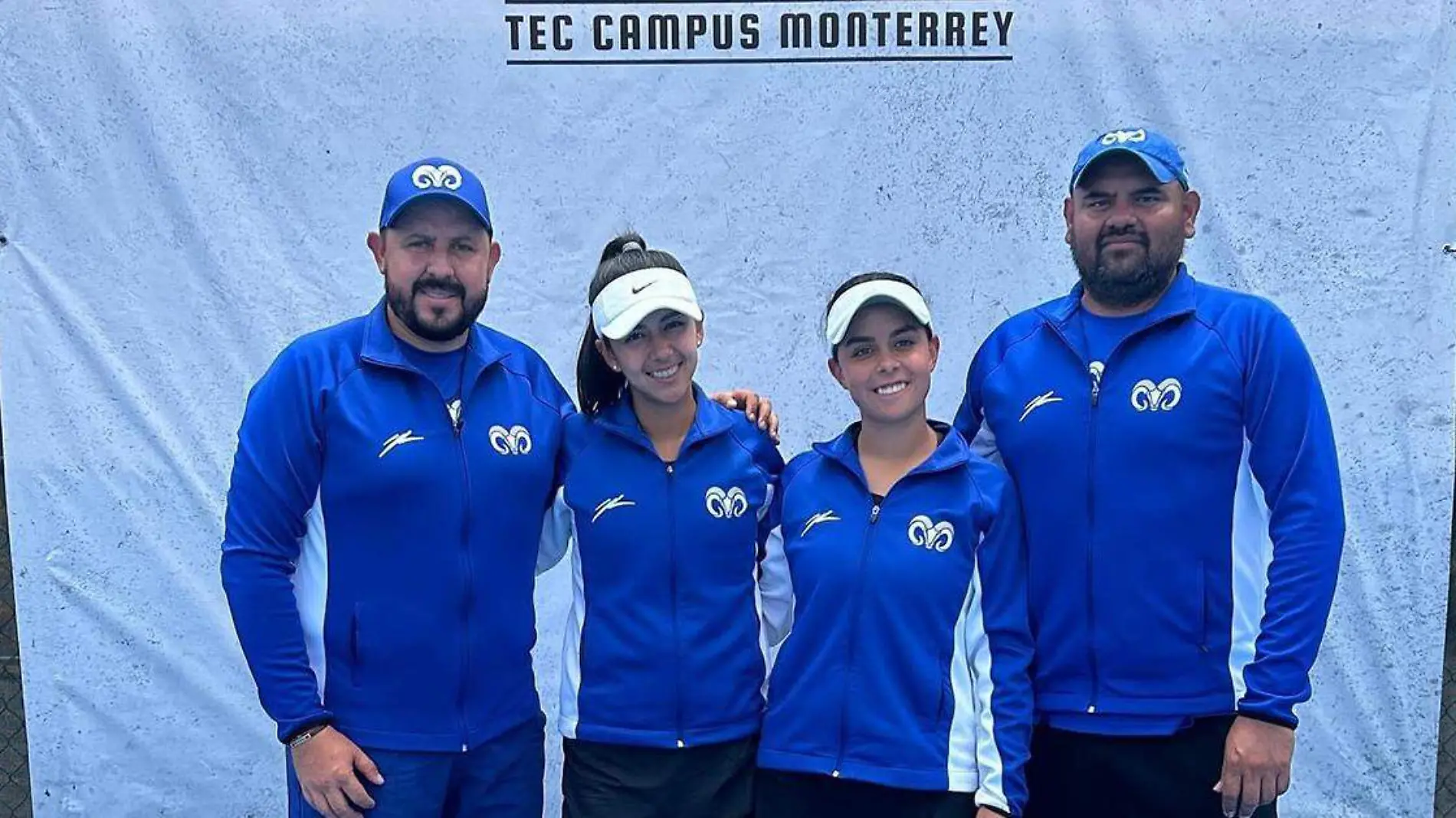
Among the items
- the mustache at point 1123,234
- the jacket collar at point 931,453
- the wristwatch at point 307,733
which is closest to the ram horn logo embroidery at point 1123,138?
the mustache at point 1123,234

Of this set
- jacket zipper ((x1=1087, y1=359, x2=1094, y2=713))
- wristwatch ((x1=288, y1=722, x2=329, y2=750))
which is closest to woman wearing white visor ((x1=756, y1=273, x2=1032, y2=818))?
jacket zipper ((x1=1087, y1=359, x2=1094, y2=713))

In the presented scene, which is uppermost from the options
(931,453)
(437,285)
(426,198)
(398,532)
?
(426,198)

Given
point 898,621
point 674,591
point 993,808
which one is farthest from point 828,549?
point 993,808

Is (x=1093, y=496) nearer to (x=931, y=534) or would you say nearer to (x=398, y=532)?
(x=931, y=534)

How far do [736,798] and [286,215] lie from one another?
80.8 inches

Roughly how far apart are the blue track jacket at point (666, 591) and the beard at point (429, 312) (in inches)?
12.3

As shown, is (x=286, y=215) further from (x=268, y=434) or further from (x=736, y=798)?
(x=736, y=798)

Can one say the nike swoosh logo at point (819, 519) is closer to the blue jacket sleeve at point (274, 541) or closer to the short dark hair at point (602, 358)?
the short dark hair at point (602, 358)

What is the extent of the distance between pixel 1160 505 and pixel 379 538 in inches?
53.3

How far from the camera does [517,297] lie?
3.40 metres

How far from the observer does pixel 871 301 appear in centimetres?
208

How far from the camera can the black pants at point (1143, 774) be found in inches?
84.6

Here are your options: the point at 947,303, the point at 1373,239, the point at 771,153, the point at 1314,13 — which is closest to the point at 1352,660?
the point at 1373,239

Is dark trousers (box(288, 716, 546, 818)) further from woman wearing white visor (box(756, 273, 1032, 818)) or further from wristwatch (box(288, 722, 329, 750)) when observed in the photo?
woman wearing white visor (box(756, 273, 1032, 818))
